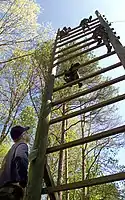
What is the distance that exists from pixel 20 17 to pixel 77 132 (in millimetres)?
6649

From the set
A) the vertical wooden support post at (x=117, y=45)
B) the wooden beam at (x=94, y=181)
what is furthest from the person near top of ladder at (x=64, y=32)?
the wooden beam at (x=94, y=181)

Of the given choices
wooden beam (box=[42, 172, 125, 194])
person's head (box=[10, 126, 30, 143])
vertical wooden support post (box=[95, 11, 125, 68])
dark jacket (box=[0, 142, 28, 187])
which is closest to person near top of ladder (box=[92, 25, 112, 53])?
vertical wooden support post (box=[95, 11, 125, 68])

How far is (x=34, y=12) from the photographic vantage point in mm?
8969

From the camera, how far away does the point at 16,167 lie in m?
1.71

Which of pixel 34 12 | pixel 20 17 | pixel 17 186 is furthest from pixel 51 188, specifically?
pixel 34 12

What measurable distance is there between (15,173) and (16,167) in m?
0.04

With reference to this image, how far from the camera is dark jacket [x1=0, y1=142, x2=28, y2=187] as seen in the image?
170 cm

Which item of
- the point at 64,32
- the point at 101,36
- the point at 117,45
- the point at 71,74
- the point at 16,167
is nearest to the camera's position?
the point at 16,167

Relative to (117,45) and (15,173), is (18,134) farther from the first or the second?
(117,45)

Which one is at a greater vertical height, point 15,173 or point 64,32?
point 64,32

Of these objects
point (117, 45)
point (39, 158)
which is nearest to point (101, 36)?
point (117, 45)

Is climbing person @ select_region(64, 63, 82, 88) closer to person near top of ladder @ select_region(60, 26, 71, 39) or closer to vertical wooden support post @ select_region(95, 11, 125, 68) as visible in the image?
vertical wooden support post @ select_region(95, 11, 125, 68)

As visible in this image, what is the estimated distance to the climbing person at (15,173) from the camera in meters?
1.65

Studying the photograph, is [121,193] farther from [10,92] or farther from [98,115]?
[10,92]
